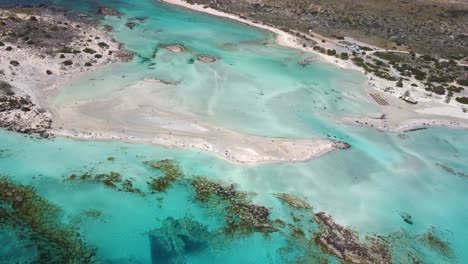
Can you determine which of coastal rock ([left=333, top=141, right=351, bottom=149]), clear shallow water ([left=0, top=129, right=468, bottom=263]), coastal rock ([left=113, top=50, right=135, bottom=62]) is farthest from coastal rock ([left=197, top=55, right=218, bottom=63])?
coastal rock ([left=333, top=141, right=351, bottom=149])

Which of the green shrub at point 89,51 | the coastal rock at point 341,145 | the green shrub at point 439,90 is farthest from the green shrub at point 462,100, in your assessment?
the green shrub at point 89,51

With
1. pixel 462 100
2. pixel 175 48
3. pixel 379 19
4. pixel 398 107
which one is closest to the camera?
pixel 398 107

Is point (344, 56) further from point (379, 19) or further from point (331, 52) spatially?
point (379, 19)

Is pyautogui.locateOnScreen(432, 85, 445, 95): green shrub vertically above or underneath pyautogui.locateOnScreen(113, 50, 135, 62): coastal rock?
above

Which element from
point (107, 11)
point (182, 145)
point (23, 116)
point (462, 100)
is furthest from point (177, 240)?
point (107, 11)

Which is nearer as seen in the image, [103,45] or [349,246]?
[349,246]

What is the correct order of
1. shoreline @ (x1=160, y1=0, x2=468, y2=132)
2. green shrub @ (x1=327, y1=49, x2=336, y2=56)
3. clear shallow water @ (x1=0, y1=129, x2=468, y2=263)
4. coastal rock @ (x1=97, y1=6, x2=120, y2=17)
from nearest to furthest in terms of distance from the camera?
1. clear shallow water @ (x1=0, y1=129, x2=468, y2=263)
2. shoreline @ (x1=160, y1=0, x2=468, y2=132)
3. green shrub @ (x1=327, y1=49, x2=336, y2=56)
4. coastal rock @ (x1=97, y1=6, x2=120, y2=17)

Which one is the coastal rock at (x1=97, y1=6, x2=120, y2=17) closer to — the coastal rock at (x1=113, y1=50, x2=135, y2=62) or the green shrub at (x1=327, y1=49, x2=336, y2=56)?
the coastal rock at (x1=113, y1=50, x2=135, y2=62)

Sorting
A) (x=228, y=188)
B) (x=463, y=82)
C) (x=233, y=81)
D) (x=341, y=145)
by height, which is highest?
(x=463, y=82)

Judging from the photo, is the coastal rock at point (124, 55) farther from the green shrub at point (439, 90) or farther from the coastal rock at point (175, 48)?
the green shrub at point (439, 90)
